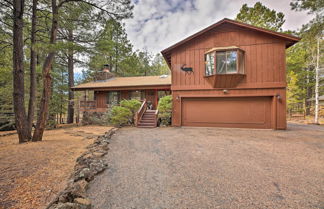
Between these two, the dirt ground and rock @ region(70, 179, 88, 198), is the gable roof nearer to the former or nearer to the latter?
the dirt ground

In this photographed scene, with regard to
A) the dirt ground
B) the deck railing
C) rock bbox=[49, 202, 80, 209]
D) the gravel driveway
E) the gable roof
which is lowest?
the gravel driveway

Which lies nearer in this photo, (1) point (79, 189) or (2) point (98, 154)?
(1) point (79, 189)

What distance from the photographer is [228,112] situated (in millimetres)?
7594

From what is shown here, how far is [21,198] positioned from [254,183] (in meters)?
3.35

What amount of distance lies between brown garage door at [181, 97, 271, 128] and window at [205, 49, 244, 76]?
1.64m

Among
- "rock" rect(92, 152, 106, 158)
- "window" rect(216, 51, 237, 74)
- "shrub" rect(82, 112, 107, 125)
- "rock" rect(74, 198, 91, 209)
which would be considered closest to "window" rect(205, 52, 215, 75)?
"window" rect(216, 51, 237, 74)

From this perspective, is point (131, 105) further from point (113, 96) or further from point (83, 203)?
point (83, 203)

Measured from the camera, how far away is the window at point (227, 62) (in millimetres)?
6902

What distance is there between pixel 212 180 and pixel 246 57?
7.39m

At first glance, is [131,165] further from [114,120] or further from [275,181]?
[114,120]

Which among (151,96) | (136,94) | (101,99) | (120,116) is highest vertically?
(136,94)

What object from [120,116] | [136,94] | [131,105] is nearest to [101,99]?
[136,94]

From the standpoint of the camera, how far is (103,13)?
18.1 feet

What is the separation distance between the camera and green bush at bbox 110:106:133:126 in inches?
336
